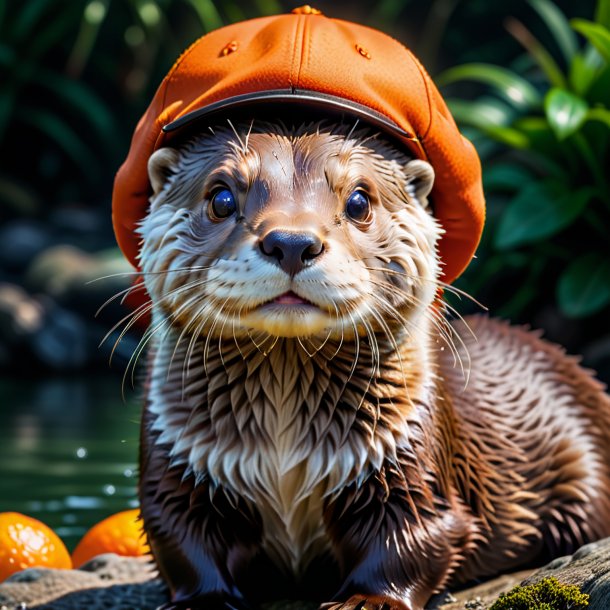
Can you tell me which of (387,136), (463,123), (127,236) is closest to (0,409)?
(463,123)

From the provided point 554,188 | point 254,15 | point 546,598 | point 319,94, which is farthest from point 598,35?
point 254,15

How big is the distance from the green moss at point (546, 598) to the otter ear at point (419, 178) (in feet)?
2.59

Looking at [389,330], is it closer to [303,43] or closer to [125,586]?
[303,43]

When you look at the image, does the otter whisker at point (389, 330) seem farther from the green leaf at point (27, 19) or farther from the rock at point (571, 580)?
the green leaf at point (27, 19)

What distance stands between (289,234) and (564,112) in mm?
4617

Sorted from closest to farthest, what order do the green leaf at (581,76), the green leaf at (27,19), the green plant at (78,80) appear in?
the green leaf at (581,76)
the green leaf at (27,19)
the green plant at (78,80)

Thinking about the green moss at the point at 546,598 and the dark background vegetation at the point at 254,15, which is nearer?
the green moss at the point at 546,598

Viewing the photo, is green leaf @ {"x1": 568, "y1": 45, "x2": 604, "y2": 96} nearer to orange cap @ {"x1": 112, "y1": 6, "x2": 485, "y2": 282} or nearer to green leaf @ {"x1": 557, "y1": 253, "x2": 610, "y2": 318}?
green leaf @ {"x1": 557, "y1": 253, "x2": 610, "y2": 318}

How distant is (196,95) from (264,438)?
0.71 m

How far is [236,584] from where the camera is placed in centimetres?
222

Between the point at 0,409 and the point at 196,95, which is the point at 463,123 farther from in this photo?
the point at 196,95

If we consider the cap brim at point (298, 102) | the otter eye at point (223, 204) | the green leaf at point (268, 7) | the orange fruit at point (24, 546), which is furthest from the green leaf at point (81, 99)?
the otter eye at point (223, 204)

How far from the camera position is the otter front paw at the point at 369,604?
6.72ft

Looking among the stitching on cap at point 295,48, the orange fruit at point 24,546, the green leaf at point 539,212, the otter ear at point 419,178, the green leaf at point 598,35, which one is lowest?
the orange fruit at point 24,546
